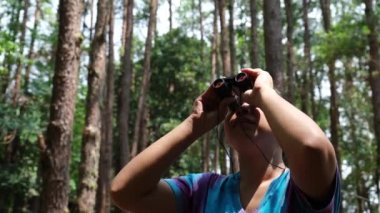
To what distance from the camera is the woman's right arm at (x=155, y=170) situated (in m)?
1.77

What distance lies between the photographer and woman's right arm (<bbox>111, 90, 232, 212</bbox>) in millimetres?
1774

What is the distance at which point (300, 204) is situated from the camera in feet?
4.87

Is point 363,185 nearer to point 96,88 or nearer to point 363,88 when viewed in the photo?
point 363,88

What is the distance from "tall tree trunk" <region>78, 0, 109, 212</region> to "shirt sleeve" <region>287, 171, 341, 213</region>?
620cm

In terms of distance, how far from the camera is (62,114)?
544 cm

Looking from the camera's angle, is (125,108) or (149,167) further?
(125,108)

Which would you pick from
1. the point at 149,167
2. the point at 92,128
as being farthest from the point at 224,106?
the point at 92,128

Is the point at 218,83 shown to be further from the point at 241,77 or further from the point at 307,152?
the point at 307,152

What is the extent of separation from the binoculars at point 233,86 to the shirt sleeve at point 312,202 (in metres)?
0.40

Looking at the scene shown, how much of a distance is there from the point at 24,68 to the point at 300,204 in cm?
2008

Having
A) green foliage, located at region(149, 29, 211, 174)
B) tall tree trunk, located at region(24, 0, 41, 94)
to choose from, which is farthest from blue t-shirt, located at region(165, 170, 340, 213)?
green foliage, located at region(149, 29, 211, 174)

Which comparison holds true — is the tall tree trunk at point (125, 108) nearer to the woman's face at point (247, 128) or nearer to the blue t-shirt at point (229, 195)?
the blue t-shirt at point (229, 195)

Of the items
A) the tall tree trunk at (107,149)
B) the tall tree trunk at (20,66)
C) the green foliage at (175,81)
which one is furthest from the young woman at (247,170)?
the green foliage at (175,81)

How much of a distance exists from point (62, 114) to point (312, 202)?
4.31 meters
